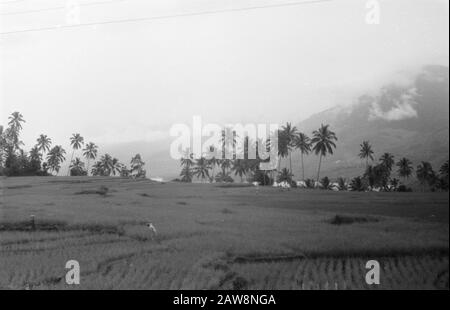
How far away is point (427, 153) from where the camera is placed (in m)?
160

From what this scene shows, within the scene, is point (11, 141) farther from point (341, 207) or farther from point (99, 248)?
point (341, 207)

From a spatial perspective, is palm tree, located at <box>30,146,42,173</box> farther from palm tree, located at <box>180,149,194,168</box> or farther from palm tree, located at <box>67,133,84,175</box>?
palm tree, located at <box>67,133,84,175</box>

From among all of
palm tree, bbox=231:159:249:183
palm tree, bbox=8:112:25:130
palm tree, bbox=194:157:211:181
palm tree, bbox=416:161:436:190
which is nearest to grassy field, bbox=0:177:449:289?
palm tree, bbox=8:112:25:130

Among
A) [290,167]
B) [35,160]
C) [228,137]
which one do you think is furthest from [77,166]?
[228,137]

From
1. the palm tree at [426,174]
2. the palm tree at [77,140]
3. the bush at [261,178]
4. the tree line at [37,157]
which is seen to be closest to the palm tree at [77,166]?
the tree line at [37,157]

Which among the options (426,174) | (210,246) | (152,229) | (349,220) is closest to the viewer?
(210,246)

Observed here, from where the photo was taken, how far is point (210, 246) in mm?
9117

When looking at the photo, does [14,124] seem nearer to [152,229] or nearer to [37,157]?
[152,229]

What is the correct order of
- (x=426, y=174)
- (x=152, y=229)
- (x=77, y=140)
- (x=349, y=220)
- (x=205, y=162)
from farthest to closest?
1. (x=426, y=174)
2. (x=205, y=162)
3. (x=77, y=140)
4. (x=349, y=220)
5. (x=152, y=229)

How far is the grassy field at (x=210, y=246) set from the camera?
7605mm

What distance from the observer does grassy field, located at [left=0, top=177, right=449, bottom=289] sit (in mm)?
7605

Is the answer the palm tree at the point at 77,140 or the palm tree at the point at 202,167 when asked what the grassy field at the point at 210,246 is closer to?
the palm tree at the point at 77,140

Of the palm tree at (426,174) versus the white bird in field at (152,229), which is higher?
the palm tree at (426,174)
